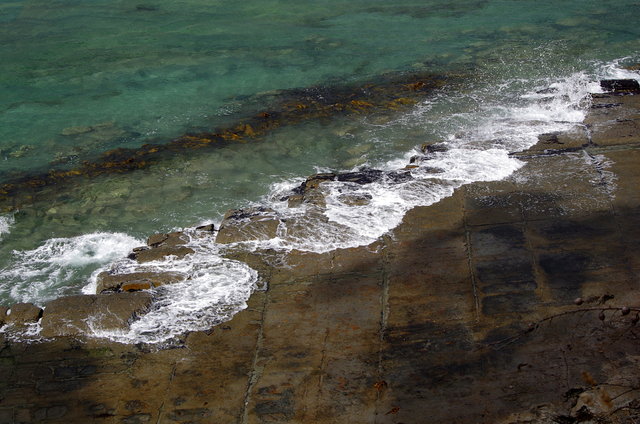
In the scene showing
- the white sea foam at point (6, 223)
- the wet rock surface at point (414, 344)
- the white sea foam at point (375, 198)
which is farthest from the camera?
the white sea foam at point (6, 223)

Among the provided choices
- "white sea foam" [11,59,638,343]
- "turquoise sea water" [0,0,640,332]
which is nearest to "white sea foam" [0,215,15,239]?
"turquoise sea water" [0,0,640,332]

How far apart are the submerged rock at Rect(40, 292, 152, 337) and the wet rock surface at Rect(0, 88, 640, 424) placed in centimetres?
14

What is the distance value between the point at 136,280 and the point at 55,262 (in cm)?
187

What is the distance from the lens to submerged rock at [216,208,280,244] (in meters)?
8.54

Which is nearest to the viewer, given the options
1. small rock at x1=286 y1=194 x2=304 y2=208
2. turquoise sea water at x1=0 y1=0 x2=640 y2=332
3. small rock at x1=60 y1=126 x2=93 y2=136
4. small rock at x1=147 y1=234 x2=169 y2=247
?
small rock at x1=147 y1=234 x2=169 y2=247

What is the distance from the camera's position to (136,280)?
26.3 feet

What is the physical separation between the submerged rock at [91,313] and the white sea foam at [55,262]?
3.40 feet

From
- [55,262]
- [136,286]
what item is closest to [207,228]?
[136,286]

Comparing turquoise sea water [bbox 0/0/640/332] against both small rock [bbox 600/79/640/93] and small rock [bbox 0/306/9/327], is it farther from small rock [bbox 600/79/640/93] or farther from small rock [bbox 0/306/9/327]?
small rock [bbox 600/79/640/93]

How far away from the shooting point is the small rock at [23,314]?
24.9ft

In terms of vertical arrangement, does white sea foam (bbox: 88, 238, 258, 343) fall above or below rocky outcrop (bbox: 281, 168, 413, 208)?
below

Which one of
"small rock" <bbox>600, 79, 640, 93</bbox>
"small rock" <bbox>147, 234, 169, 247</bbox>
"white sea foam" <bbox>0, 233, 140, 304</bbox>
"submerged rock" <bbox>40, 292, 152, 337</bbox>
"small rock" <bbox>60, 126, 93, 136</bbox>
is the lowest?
"white sea foam" <bbox>0, 233, 140, 304</bbox>

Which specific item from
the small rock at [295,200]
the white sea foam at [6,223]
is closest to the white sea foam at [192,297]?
the small rock at [295,200]

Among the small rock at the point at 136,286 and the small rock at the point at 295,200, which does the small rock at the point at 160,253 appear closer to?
the small rock at the point at 136,286
